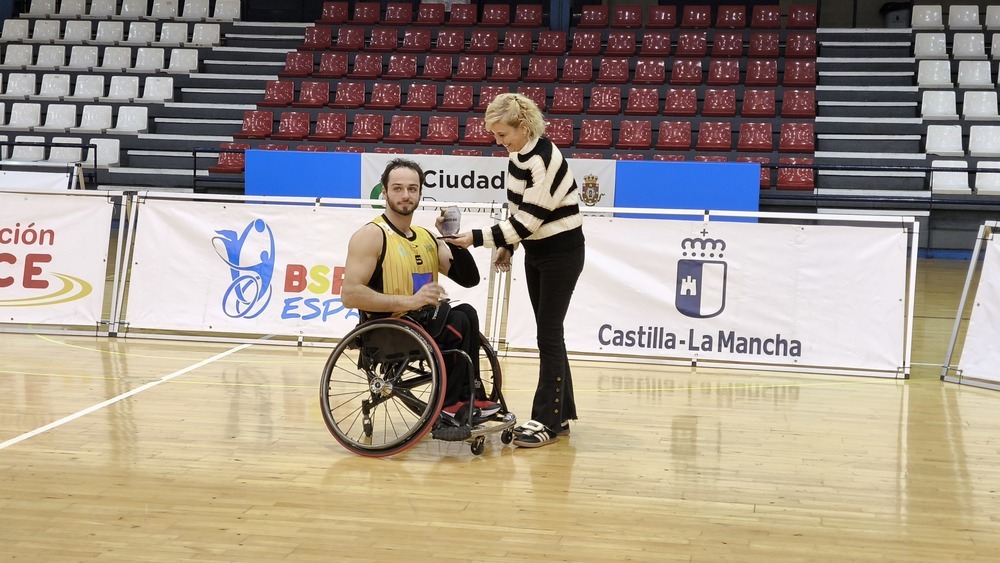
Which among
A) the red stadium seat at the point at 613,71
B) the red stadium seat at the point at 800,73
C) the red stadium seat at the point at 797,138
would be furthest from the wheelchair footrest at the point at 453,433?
the red stadium seat at the point at 800,73

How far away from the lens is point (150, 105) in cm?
1691

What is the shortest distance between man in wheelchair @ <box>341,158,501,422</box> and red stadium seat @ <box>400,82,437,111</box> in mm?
11950

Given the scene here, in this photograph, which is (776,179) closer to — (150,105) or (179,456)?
(150,105)

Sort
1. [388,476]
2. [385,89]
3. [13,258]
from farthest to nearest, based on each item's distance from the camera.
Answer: [385,89] < [13,258] < [388,476]

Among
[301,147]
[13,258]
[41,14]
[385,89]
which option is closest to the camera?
[13,258]

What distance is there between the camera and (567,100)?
1570cm

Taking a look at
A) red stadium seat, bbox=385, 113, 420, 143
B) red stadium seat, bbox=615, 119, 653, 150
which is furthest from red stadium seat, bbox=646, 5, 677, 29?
red stadium seat, bbox=385, 113, 420, 143

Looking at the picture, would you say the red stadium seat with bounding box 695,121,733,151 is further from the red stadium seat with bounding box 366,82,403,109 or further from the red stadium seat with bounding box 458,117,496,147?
the red stadium seat with bounding box 366,82,403,109

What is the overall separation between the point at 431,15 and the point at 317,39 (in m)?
2.17

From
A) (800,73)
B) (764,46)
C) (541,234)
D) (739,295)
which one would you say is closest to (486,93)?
(764,46)

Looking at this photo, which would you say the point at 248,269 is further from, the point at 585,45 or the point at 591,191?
the point at 585,45

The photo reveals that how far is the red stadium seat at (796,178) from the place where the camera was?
13.9 metres

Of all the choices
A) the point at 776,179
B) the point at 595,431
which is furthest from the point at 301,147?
the point at 595,431

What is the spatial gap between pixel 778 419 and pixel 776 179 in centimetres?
980
